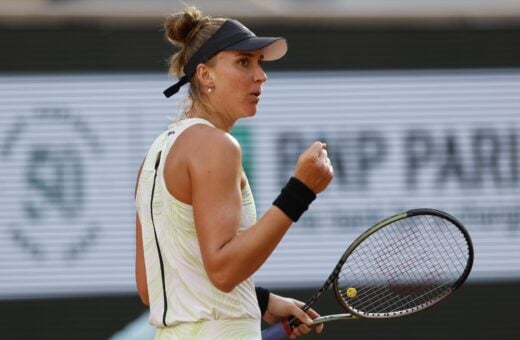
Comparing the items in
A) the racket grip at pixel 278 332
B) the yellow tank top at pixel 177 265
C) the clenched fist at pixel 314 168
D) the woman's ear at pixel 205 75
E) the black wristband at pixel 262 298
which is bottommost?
the racket grip at pixel 278 332

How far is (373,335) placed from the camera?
629 centimetres

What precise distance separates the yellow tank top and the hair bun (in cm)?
31

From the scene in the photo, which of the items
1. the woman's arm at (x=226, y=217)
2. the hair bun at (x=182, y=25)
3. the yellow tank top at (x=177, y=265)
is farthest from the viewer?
the hair bun at (x=182, y=25)

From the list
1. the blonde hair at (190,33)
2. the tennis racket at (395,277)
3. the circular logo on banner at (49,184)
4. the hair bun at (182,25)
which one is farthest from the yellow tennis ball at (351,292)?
the circular logo on banner at (49,184)

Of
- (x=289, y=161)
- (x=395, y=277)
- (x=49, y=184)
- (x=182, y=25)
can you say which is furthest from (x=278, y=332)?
(x=49, y=184)

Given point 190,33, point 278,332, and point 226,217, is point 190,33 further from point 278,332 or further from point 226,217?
point 278,332

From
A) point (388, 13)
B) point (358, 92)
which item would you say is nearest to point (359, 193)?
point (358, 92)

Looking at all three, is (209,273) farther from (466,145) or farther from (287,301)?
(466,145)

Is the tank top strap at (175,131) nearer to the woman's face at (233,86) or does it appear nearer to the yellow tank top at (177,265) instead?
the yellow tank top at (177,265)

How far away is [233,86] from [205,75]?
0.09 meters

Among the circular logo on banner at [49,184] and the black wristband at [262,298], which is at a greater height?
the black wristband at [262,298]

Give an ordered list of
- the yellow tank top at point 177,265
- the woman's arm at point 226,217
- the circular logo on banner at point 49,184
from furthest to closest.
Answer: the circular logo on banner at point 49,184 < the yellow tank top at point 177,265 < the woman's arm at point 226,217

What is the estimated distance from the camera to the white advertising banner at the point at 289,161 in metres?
6.10

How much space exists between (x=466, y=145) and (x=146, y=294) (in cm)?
370
